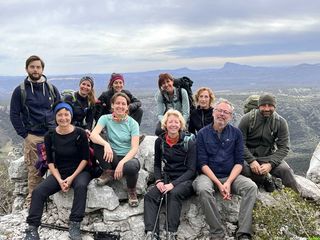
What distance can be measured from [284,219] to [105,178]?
4.41 metres

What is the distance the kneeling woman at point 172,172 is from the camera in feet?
27.5

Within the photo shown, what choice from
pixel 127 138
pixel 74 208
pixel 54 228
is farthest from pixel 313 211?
pixel 54 228

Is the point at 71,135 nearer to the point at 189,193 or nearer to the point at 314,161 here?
the point at 189,193

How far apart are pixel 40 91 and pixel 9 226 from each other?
3.74 meters

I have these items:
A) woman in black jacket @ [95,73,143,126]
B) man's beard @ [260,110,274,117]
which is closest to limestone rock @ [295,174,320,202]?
man's beard @ [260,110,274,117]

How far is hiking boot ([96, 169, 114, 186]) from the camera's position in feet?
29.8

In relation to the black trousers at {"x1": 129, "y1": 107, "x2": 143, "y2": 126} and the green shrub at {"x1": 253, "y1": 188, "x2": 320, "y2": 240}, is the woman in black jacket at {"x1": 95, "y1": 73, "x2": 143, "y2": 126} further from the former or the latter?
the green shrub at {"x1": 253, "y1": 188, "x2": 320, "y2": 240}

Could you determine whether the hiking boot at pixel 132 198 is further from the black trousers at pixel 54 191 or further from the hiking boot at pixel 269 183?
the hiking boot at pixel 269 183

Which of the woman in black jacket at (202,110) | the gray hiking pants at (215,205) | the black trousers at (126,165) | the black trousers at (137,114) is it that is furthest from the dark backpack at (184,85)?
the gray hiking pants at (215,205)

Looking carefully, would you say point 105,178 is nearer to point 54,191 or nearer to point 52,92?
A: point 54,191

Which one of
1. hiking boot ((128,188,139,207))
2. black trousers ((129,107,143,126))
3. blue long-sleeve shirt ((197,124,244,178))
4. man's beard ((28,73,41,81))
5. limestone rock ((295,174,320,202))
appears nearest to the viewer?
blue long-sleeve shirt ((197,124,244,178))

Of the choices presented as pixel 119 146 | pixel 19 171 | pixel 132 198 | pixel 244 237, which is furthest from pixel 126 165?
pixel 19 171

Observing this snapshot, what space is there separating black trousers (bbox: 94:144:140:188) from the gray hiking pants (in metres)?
1.50

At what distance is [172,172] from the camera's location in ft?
29.2
